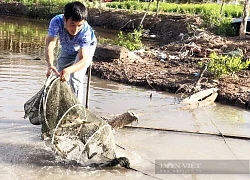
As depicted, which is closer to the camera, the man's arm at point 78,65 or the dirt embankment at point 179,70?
the man's arm at point 78,65

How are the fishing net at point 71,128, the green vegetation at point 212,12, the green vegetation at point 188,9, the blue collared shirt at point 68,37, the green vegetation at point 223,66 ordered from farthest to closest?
the green vegetation at point 188,9, the green vegetation at point 212,12, the green vegetation at point 223,66, the blue collared shirt at point 68,37, the fishing net at point 71,128

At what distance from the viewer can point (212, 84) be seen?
29.7ft

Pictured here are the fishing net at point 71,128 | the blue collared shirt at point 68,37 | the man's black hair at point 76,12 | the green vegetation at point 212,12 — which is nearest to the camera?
the man's black hair at point 76,12

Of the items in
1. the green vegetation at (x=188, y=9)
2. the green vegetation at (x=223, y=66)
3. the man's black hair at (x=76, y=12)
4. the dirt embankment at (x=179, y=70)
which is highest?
the man's black hair at (x=76, y=12)

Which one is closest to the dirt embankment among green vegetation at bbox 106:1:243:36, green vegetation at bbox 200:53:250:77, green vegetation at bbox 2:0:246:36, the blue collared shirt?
green vegetation at bbox 200:53:250:77

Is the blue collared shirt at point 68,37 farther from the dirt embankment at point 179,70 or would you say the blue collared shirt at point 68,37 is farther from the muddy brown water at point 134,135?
the dirt embankment at point 179,70

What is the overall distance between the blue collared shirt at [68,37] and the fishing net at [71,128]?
0.55 metres

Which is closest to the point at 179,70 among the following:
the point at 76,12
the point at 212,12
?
the point at 76,12

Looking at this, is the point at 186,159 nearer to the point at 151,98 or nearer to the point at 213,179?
the point at 213,179

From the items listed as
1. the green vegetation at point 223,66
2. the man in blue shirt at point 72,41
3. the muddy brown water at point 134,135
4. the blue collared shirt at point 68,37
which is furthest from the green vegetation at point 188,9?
the blue collared shirt at point 68,37

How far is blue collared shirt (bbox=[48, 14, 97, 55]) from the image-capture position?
4883 millimetres

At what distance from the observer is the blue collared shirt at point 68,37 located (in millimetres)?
4883

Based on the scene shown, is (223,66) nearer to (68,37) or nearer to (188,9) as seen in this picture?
(68,37)

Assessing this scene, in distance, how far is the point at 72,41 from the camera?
512 cm
